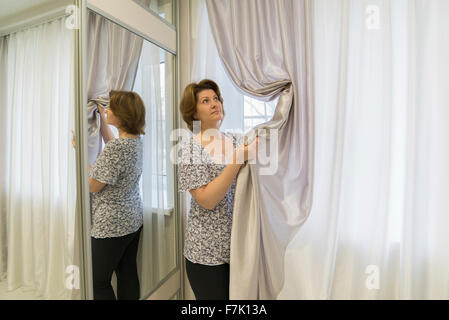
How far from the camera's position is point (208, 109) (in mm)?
1167

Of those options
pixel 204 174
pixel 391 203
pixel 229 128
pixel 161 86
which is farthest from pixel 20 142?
pixel 391 203

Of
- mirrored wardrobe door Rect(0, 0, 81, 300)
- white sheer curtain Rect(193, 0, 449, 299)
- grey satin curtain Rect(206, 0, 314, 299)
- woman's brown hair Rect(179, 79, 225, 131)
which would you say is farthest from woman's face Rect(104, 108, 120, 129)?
white sheer curtain Rect(193, 0, 449, 299)

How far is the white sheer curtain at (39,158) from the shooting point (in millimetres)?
781

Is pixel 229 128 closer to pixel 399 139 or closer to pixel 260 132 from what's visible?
pixel 260 132

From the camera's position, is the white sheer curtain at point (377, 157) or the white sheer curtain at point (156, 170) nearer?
the white sheer curtain at point (377, 157)

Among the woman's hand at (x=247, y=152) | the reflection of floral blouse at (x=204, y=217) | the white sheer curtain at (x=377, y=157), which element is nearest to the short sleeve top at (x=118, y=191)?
the reflection of floral blouse at (x=204, y=217)

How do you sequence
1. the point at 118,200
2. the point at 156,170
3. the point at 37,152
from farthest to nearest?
the point at 156,170 < the point at 118,200 < the point at 37,152

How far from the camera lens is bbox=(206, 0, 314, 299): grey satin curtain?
1.10 m

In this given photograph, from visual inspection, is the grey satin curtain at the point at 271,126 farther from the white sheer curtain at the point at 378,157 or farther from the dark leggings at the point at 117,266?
the dark leggings at the point at 117,266

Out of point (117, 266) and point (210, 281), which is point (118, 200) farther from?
point (210, 281)

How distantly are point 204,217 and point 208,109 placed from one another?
0.50m

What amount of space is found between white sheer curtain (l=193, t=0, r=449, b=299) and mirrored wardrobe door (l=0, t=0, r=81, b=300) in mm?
1049

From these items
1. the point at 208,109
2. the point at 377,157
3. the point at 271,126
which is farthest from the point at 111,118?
the point at 377,157
